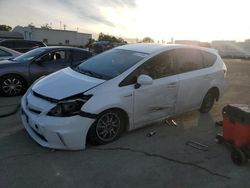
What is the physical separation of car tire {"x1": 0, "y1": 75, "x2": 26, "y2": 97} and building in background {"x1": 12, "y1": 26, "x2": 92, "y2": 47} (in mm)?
41596

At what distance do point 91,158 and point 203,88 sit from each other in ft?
10.6

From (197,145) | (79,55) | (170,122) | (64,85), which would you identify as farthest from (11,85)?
(197,145)

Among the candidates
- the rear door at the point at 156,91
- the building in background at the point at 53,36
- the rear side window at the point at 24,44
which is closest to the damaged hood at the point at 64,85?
the rear door at the point at 156,91

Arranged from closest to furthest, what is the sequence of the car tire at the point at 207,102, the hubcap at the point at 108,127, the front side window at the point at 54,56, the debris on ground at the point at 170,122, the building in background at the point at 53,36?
the hubcap at the point at 108,127
the debris on ground at the point at 170,122
the car tire at the point at 207,102
the front side window at the point at 54,56
the building in background at the point at 53,36

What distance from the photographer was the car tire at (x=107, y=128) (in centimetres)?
491

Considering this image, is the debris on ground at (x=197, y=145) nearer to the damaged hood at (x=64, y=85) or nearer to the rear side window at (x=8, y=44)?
the damaged hood at (x=64, y=85)

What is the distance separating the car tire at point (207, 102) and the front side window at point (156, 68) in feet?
4.82

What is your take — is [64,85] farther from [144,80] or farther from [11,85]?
Result: [11,85]

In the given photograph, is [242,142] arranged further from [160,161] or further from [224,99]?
[224,99]

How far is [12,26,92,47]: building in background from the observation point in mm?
50272

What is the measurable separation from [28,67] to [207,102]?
4.90 m

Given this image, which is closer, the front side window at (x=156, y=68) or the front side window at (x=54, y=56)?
the front side window at (x=156, y=68)

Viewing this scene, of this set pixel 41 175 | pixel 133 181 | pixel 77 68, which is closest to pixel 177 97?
pixel 77 68

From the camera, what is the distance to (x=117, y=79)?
5.17 metres
